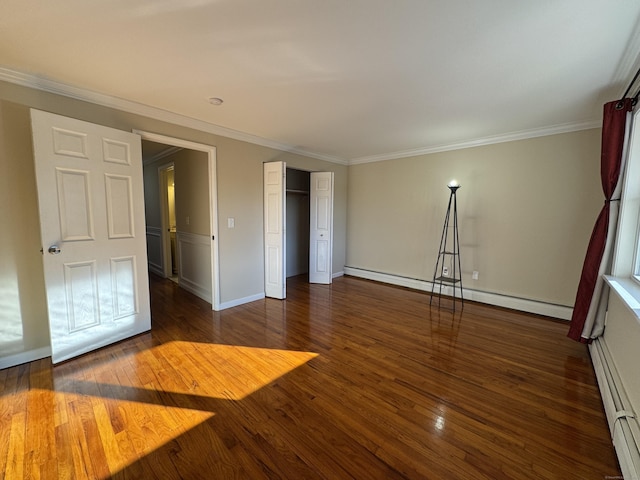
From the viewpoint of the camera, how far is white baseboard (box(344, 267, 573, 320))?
11.1 ft

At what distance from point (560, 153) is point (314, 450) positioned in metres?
4.19

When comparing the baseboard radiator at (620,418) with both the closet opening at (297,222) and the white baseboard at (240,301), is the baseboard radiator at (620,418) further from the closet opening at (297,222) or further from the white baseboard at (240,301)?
the closet opening at (297,222)

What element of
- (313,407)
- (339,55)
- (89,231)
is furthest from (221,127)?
(313,407)

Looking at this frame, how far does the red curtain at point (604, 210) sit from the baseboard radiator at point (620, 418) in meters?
0.42

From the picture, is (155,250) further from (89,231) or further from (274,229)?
(89,231)

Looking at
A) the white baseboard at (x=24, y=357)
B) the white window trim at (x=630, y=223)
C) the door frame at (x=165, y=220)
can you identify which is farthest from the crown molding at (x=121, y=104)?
the white window trim at (x=630, y=223)

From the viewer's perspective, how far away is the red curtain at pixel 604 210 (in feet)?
7.50

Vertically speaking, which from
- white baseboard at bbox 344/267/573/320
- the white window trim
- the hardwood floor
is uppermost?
the white window trim

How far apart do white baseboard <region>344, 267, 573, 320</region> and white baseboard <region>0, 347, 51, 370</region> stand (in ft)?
15.1

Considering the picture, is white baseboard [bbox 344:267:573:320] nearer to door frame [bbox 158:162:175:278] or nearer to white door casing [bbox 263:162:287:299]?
white door casing [bbox 263:162:287:299]

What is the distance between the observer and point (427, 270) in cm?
454

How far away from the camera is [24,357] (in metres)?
2.29

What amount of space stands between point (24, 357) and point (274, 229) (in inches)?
112

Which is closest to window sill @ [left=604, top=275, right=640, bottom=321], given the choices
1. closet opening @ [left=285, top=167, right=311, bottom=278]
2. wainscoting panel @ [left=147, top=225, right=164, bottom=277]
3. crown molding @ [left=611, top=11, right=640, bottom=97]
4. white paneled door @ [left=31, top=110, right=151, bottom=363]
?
crown molding @ [left=611, top=11, right=640, bottom=97]
